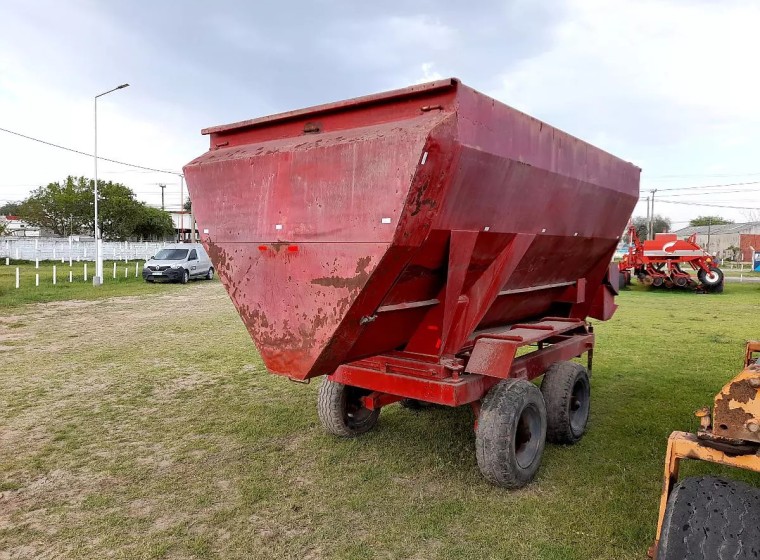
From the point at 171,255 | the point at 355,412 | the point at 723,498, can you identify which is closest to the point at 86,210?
the point at 171,255

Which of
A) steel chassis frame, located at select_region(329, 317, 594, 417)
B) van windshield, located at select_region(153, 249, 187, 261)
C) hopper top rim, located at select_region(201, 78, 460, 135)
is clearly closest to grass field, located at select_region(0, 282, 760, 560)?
steel chassis frame, located at select_region(329, 317, 594, 417)

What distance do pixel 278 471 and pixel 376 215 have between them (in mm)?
2401

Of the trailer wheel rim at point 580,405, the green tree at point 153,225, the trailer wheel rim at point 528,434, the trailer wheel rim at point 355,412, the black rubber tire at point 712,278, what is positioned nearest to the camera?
the trailer wheel rim at point 528,434

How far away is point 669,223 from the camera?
82.0 metres

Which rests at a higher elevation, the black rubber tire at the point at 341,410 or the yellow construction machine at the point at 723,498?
the yellow construction machine at the point at 723,498

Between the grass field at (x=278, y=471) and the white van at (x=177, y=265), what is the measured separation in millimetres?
13544

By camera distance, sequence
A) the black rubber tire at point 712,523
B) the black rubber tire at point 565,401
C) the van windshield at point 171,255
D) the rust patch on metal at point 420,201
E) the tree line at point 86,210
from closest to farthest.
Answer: the black rubber tire at point 712,523
the rust patch on metal at point 420,201
the black rubber tire at point 565,401
the van windshield at point 171,255
the tree line at point 86,210

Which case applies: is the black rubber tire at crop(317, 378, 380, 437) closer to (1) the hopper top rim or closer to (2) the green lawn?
(1) the hopper top rim

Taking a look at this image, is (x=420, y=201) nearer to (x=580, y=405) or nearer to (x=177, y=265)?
(x=580, y=405)

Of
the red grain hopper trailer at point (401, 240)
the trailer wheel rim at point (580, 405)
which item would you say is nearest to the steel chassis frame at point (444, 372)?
the red grain hopper trailer at point (401, 240)

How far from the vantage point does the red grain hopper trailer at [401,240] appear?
3.46m

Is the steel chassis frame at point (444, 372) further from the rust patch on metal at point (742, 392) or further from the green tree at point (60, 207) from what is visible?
the green tree at point (60, 207)

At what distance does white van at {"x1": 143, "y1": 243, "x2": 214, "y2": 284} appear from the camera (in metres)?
21.7

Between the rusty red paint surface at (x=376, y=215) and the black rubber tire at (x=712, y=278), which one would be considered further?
the black rubber tire at (x=712, y=278)
